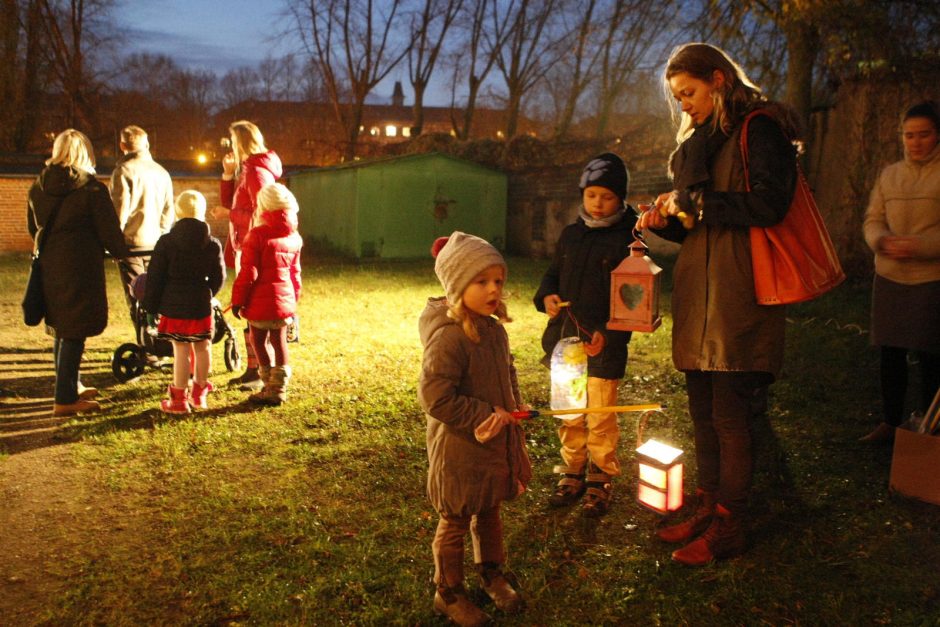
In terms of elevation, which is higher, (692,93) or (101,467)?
(692,93)

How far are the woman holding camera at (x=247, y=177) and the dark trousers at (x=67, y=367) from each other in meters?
1.31

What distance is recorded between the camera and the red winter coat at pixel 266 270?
540 cm

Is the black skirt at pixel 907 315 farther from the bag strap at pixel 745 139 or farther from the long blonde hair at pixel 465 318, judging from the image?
the long blonde hair at pixel 465 318

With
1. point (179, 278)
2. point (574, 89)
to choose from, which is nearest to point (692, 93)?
point (179, 278)

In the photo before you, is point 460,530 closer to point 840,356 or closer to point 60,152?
point 60,152

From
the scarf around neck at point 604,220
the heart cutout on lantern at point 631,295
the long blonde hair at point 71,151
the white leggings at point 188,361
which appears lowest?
the white leggings at point 188,361

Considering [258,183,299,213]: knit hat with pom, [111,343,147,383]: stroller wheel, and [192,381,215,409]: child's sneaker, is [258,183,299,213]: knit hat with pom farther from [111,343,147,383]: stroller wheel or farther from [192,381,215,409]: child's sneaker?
[111,343,147,383]: stroller wheel

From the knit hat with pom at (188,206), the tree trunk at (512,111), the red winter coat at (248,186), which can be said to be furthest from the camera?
the tree trunk at (512,111)

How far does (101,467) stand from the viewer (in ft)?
14.6

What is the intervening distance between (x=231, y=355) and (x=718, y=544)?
193 inches

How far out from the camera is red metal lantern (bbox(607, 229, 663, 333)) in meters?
3.15

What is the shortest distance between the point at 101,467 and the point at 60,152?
2387 mm

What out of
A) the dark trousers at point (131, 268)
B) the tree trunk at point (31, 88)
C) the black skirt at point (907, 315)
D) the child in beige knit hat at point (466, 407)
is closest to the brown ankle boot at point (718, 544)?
the child in beige knit hat at point (466, 407)

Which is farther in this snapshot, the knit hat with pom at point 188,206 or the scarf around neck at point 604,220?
the knit hat with pom at point 188,206
